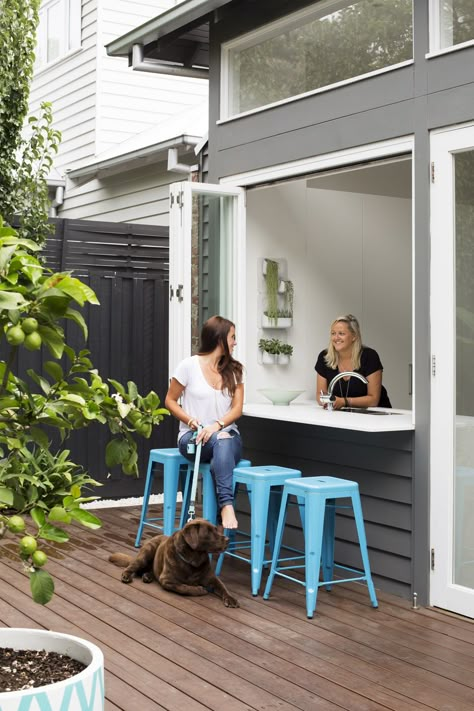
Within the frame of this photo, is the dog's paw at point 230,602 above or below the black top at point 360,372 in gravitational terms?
below

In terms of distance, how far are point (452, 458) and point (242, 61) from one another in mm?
2885

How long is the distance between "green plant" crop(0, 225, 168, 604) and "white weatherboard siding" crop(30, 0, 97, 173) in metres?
7.87

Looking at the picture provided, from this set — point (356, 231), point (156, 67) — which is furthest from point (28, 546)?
point (356, 231)

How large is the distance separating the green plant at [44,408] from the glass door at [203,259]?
3.46 metres

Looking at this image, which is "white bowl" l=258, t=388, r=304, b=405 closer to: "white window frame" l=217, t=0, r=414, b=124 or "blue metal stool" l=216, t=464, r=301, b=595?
"blue metal stool" l=216, t=464, r=301, b=595

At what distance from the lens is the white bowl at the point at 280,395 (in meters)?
5.84

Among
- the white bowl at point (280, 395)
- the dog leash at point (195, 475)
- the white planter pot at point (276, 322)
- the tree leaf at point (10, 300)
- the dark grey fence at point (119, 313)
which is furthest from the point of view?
the dark grey fence at point (119, 313)

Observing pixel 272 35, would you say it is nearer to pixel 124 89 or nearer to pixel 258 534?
pixel 258 534

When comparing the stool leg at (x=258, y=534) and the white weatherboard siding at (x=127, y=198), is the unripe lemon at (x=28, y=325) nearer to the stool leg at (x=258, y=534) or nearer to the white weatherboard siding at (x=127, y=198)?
the stool leg at (x=258, y=534)

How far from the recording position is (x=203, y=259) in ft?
20.7

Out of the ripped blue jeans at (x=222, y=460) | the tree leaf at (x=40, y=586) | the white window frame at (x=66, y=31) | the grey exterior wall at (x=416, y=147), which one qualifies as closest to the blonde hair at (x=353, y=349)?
the grey exterior wall at (x=416, y=147)

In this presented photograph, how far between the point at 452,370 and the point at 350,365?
1.58 metres

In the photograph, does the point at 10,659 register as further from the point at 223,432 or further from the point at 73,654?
the point at 223,432

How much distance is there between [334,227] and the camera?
22.2 feet
